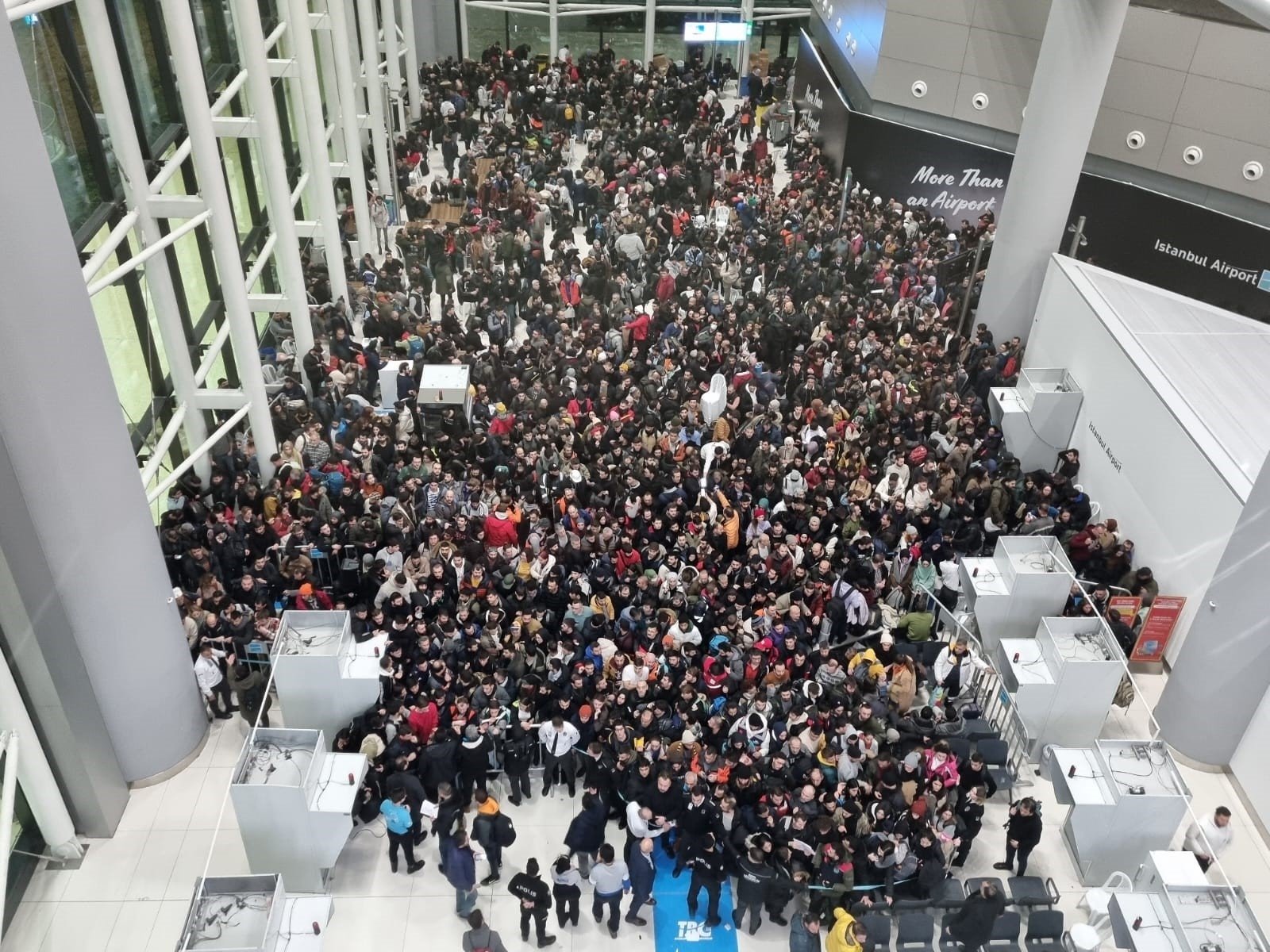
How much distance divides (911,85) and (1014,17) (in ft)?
8.65

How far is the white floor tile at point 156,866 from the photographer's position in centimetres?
1077

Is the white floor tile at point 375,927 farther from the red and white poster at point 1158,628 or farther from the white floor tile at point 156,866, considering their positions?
the red and white poster at point 1158,628

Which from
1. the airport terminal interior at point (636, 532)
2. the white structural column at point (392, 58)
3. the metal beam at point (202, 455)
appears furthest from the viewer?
the white structural column at point (392, 58)

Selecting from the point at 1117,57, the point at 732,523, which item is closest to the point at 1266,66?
the point at 1117,57

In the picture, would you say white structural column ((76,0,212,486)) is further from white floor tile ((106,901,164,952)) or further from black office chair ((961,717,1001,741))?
black office chair ((961,717,1001,741))

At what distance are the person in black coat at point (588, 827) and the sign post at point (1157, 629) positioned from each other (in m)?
7.06

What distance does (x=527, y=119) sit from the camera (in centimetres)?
2791

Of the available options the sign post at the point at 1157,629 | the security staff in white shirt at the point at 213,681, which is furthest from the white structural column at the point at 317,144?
the sign post at the point at 1157,629

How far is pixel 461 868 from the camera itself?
33.6 ft

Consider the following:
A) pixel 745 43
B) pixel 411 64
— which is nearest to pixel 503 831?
pixel 411 64

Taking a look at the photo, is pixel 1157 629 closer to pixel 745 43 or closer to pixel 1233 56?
pixel 1233 56

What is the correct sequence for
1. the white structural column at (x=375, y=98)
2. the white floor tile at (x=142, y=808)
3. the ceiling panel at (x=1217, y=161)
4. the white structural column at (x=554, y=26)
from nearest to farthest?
the white floor tile at (x=142, y=808), the ceiling panel at (x=1217, y=161), the white structural column at (x=375, y=98), the white structural column at (x=554, y=26)

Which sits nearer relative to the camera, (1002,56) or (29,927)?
(29,927)

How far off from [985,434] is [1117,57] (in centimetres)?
782
